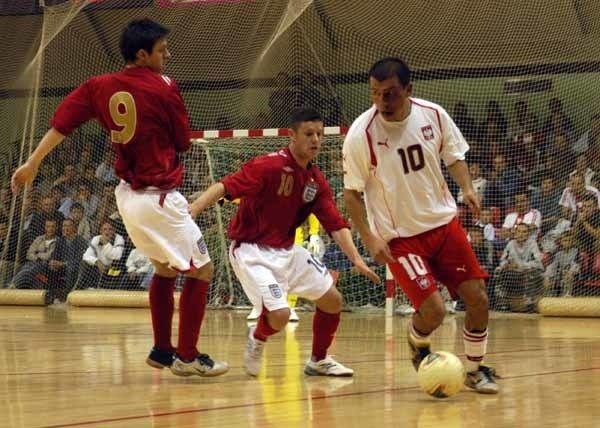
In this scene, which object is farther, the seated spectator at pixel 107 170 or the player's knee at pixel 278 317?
the seated spectator at pixel 107 170

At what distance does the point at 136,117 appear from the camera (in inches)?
253

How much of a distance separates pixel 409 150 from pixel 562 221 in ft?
27.7

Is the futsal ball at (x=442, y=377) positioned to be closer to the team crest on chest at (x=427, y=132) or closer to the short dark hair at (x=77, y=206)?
the team crest on chest at (x=427, y=132)

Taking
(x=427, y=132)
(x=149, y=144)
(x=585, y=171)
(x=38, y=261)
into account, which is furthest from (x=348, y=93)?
(x=427, y=132)

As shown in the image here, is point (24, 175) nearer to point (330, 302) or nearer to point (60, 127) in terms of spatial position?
point (60, 127)

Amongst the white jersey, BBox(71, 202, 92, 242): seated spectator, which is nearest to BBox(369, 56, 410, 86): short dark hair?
the white jersey

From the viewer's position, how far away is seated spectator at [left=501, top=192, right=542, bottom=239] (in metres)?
14.3

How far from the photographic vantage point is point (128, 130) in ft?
21.1

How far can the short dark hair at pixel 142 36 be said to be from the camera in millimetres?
6441

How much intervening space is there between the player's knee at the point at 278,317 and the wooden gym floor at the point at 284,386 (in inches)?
13.0

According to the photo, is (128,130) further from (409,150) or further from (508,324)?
(508,324)

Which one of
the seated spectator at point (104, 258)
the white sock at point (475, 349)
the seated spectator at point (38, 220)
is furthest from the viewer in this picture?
the seated spectator at point (38, 220)

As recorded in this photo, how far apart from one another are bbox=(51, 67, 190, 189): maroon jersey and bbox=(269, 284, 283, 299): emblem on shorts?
897 millimetres

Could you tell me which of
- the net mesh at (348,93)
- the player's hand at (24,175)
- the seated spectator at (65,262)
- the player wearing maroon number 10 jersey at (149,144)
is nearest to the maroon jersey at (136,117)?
the player wearing maroon number 10 jersey at (149,144)
